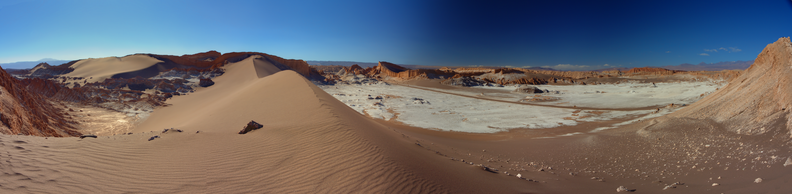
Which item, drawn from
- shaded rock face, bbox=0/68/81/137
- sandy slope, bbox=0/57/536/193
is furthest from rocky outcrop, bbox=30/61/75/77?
sandy slope, bbox=0/57/536/193

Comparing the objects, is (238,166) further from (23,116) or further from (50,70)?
(50,70)

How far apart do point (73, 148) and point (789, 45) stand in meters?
12.8

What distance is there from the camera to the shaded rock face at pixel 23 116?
4859 mm

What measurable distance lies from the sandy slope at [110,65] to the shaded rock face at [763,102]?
40.1 meters

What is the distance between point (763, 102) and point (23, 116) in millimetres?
14035

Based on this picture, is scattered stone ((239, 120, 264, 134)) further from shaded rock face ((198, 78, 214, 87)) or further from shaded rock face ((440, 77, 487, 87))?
shaded rock face ((440, 77, 487, 87))

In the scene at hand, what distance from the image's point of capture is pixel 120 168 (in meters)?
3.61

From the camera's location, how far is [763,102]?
189 inches

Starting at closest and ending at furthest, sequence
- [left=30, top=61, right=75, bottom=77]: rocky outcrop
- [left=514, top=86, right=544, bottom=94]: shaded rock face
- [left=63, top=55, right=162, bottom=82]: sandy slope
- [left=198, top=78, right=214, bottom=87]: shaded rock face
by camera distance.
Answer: [left=198, top=78, right=214, bottom=87]: shaded rock face → [left=514, top=86, right=544, bottom=94]: shaded rock face → [left=63, top=55, right=162, bottom=82]: sandy slope → [left=30, top=61, right=75, bottom=77]: rocky outcrop

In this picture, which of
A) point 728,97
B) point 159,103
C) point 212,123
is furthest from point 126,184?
point 159,103

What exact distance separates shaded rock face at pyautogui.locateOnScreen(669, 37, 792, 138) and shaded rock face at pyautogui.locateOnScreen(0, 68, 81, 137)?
1228 cm

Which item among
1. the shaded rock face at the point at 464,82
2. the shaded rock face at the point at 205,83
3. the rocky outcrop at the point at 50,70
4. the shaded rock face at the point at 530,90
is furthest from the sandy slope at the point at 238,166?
the rocky outcrop at the point at 50,70

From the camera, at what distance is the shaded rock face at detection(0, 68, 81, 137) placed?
15.9 ft

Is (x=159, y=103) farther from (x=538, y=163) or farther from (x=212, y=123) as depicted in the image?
(x=538, y=163)
